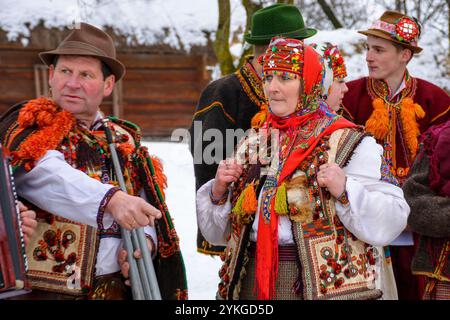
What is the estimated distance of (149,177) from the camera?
9.65ft

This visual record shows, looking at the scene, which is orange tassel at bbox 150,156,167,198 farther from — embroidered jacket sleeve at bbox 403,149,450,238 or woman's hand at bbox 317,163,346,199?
embroidered jacket sleeve at bbox 403,149,450,238

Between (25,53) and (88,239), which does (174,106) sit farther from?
(88,239)

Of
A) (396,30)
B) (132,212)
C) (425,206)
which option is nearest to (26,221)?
(132,212)

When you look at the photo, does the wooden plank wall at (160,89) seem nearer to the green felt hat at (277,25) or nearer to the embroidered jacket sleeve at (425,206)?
the green felt hat at (277,25)

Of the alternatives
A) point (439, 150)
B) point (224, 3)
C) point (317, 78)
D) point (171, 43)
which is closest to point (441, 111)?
point (439, 150)

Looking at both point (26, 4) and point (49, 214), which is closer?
point (49, 214)

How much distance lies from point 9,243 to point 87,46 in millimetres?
1077

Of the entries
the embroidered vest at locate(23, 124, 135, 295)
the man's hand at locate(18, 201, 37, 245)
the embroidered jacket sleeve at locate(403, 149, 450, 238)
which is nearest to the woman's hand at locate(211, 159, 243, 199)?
the embroidered vest at locate(23, 124, 135, 295)

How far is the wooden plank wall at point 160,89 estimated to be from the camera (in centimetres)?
1547

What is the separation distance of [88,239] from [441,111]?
2652mm

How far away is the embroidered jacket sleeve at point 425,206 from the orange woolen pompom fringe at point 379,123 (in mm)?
788

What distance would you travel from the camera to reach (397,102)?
4156 millimetres

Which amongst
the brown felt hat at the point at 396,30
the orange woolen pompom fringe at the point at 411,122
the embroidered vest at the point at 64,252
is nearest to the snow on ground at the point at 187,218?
the orange woolen pompom fringe at the point at 411,122

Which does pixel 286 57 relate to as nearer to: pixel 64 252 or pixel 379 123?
pixel 64 252
